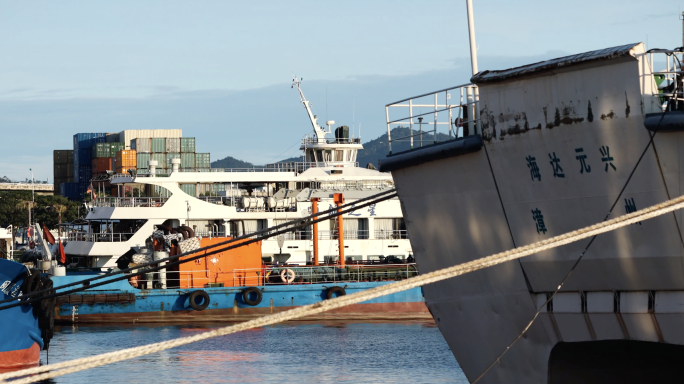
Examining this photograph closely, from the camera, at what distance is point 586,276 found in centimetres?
927

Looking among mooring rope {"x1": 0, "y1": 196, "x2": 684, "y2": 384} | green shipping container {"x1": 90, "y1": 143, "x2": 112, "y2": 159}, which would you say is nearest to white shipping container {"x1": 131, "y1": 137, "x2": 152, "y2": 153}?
green shipping container {"x1": 90, "y1": 143, "x2": 112, "y2": 159}

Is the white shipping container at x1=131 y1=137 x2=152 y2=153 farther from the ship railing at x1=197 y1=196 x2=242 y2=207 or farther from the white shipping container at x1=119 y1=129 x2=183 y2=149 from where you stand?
the ship railing at x1=197 y1=196 x2=242 y2=207

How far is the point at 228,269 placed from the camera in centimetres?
2917

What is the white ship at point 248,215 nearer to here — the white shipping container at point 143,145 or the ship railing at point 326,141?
the ship railing at point 326,141

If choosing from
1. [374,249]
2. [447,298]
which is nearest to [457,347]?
[447,298]

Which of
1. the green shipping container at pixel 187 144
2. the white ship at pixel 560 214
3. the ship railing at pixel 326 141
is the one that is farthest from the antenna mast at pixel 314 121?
the green shipping container at pixel 187 144

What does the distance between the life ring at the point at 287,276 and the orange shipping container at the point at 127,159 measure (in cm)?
6286

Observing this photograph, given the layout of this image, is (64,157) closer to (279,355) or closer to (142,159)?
(142,159)

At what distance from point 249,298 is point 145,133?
2940 inches

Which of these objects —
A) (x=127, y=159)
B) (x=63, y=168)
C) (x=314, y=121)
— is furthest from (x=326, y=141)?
(x=63, y=168)

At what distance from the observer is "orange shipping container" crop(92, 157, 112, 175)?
3794 inches

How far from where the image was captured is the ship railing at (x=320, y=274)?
2931cm

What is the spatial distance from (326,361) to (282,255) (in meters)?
14.2

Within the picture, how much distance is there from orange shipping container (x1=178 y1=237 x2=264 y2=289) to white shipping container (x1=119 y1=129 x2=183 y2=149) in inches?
2768
